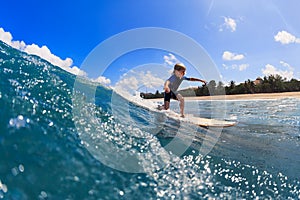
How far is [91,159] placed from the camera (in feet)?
6.66

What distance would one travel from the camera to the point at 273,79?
38.1 m

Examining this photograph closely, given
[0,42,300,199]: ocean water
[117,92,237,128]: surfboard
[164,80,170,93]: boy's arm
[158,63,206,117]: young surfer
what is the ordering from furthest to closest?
[158,63,206,117]: young surfer → [164,80,170,93]: boy's arm → [117,92,237,128]: surfboard → [0,42,300,199]: ocean water

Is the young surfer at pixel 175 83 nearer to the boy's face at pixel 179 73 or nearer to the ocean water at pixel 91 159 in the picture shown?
the boy's face at pixel 179 73

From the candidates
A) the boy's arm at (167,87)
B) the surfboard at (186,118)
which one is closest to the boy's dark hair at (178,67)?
the boy's arm at (167,87)

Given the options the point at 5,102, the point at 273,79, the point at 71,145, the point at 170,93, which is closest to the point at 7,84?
the point at 5,102

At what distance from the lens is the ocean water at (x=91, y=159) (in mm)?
1707

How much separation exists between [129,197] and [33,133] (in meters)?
0.92

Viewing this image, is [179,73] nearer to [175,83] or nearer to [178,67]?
[178,67]

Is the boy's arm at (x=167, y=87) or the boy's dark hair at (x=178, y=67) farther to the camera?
the boy's dark hair at (x=178, y=67)

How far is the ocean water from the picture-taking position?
171 centimetres

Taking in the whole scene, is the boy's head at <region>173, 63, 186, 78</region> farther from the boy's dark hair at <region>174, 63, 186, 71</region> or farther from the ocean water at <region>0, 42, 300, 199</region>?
the ocean water at <region>0, 42, 300, 199</region>

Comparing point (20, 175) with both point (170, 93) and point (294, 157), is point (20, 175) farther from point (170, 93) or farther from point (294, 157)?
point (170, 93)

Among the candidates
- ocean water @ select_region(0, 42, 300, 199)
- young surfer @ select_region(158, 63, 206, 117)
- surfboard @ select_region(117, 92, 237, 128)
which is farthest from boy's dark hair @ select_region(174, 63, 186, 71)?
ocean water @ select_region(0, 42, 300, 199)

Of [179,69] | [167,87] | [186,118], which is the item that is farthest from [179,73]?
[186,118]
